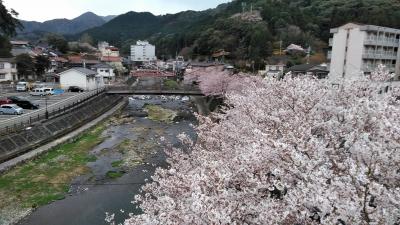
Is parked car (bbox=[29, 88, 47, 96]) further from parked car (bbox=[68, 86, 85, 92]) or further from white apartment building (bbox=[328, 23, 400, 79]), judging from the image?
white apartment building (bbox=[328, 23, 400, 79])

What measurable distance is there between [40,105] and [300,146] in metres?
34.9

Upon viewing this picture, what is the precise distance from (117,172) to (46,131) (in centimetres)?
967

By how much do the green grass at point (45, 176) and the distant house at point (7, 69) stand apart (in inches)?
1280

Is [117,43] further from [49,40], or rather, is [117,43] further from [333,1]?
[333,1]

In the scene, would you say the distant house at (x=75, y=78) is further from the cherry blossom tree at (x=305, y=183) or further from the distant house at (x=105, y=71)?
the cherry blossom tree at (x=305, y=183)

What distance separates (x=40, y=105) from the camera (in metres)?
35.9

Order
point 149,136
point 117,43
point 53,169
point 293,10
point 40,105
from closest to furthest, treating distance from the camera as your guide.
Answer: point 53,169 → point 149,136 → point 40,105 → point 293,10 → point 117,43

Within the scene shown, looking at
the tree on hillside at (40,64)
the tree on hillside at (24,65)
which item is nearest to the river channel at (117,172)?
the tree on hillside at (24,65)

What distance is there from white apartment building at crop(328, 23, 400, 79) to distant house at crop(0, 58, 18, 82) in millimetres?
46639

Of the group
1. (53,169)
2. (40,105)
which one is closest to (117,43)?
(40,105)

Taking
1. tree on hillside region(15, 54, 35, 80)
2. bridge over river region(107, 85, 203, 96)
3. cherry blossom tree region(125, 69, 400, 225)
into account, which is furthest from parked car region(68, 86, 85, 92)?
cherry blossom tree region(125, 69, 400, 225)

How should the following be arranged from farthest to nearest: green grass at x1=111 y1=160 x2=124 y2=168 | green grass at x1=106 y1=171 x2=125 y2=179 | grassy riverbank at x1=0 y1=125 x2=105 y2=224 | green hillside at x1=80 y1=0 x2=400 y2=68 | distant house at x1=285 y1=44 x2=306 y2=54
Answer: distant house at x1=285 y1=44 x2=306 y2=54 → green hillside at x1=80 y1=0 x2=400 y2=68 → green grass at x1=111 y1=160 x2=124 y2=168 → green grass at x1=106 y1=171 x2=125 y2=179 → grassy riverbank at x1=0 y1=125 x2=105 y2=224

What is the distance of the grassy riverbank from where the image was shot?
17688mm

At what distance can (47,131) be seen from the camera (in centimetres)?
2853
